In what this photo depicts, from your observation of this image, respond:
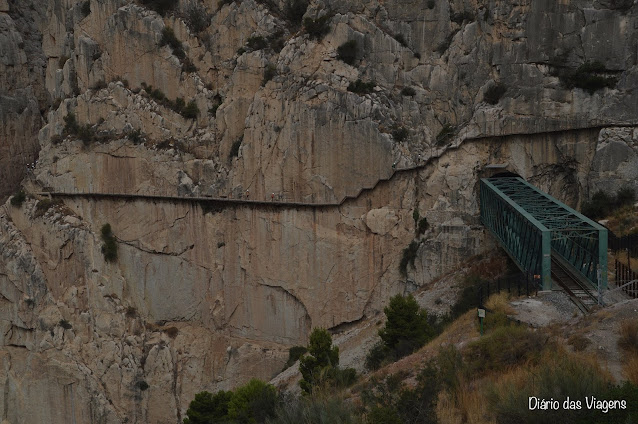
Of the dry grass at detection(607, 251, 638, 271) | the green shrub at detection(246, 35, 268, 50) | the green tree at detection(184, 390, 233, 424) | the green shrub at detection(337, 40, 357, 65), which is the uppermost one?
the green shrub at detection(246, 35, 268, 50)

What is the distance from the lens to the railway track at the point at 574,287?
18375mm

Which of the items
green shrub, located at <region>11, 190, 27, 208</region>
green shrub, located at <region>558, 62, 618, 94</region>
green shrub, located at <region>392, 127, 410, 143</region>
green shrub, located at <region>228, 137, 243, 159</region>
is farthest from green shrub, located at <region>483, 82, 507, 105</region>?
green shrub, located at <region>11, 190, 27, 208</region>

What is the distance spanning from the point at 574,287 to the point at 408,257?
1132cm

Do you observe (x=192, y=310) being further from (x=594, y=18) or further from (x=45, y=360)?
(x=594, y=18)

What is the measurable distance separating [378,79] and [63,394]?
21377 mm

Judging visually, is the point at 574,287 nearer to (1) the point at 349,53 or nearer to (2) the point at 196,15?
(1) the point at 349,53

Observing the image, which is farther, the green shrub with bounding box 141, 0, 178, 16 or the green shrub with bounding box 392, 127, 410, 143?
the green shrub with bounding box 141, 0, 178, 16

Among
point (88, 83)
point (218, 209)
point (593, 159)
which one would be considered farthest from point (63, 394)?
point (593, 159)

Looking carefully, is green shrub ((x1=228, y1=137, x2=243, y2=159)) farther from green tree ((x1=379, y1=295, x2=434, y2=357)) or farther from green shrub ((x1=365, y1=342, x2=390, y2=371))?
green tree ((x1=379, y1=295, x2=434, y2=357))

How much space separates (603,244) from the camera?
1925 cm

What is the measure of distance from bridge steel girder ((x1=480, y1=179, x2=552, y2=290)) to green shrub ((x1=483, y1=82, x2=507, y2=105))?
3.61 metres

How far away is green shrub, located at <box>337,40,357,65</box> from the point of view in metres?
31.7

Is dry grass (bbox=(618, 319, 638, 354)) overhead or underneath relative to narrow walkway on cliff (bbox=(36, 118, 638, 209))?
underneath

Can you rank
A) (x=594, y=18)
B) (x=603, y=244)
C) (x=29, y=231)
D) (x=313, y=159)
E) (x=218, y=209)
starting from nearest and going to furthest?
1. (x=603, y=244)
2. (x=594, y=18)
3. (x=313, y=159)
4. (x=218, y=209)
5. (x=29, y=231)
